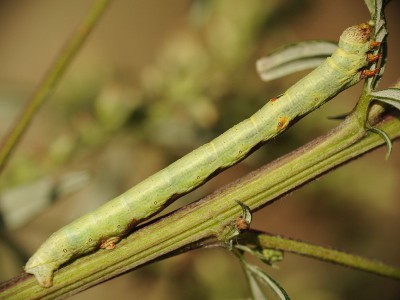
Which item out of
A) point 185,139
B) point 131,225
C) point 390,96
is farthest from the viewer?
point 185,139

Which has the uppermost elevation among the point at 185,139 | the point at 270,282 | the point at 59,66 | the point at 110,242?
the point at 185,139

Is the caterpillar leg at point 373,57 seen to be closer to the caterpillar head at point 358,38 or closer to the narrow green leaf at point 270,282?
the caterpillar head at point 358,38

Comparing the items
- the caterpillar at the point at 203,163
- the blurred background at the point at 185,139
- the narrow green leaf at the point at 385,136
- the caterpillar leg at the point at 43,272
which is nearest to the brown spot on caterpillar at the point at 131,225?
the caterpillar at the point at 203,163

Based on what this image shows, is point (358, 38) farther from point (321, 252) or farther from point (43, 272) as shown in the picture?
point (43, 272)

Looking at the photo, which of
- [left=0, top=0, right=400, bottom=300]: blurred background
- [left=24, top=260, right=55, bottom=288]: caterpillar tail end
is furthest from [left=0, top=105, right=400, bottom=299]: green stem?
[left=0, top=0, right=400, bottom=300]: blurred background

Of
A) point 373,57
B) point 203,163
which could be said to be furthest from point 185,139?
point 373,57

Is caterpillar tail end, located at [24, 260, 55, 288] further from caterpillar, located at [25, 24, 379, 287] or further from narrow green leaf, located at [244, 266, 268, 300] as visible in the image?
narrow green leaf, located at [244, 266, 268, 300]

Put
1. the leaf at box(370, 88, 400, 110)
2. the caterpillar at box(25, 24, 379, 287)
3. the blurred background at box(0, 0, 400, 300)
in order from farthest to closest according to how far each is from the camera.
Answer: the blurred background at box(0, 0, 400, 300), the caterpillar at box(25, 24, 379, 287), the leaf at box(370, 88, 400, 110)

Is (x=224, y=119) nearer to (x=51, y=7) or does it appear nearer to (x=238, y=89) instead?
(x=238, y=89)
